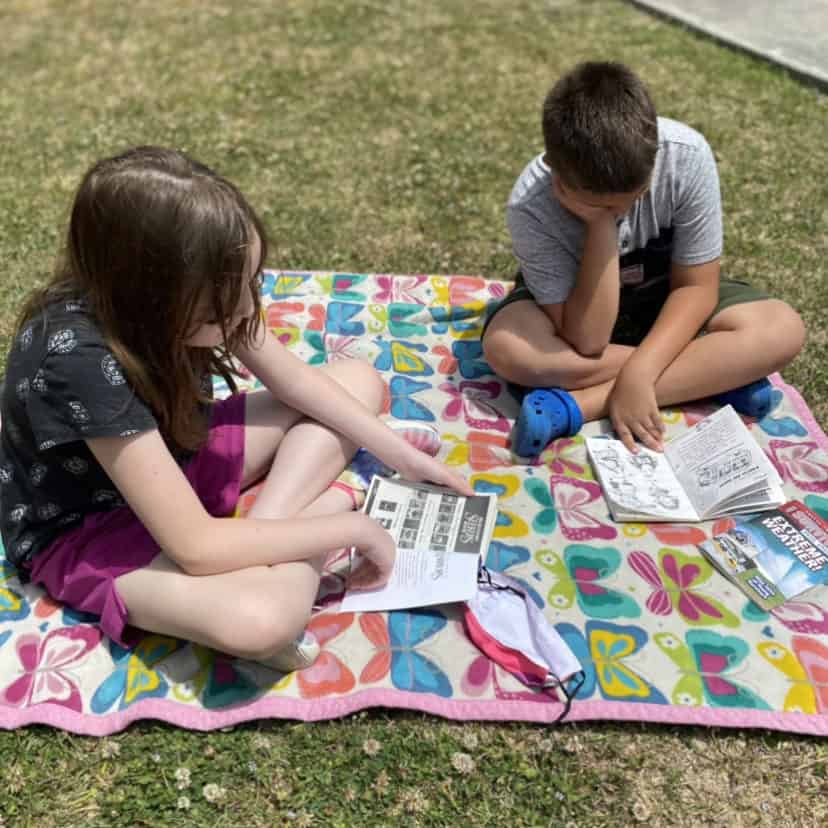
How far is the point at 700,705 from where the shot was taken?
221 centimetres

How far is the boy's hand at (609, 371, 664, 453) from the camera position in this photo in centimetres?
302

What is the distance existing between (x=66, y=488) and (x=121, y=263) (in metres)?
0.69

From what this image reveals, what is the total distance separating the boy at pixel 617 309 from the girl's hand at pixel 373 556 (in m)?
0.77

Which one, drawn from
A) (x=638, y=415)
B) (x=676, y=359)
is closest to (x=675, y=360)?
(x=676, y=359)

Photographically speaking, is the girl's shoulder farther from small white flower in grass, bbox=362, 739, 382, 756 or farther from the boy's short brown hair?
the boy's short brown hair

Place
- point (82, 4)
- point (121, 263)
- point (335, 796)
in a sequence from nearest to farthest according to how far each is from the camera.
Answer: point (121, 263)
point (335, 796)
point (82, 4)

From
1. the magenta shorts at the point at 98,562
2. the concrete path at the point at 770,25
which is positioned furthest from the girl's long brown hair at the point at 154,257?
the concrete path at the point at 770,25

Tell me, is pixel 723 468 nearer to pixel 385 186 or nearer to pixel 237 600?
pixel 237 600

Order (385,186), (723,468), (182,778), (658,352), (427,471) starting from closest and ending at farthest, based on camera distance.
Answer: (182,778)
(427,471)
(723,468)
(658,352)
(385,186)

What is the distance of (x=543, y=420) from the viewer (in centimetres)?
296

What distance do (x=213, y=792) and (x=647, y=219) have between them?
2.30 metres

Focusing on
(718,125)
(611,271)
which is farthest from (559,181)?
(718,125)

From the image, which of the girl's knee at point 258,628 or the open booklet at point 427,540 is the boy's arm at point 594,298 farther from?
the girl's knee at point 258,628

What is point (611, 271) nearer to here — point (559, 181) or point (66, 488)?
point (559, 181)
